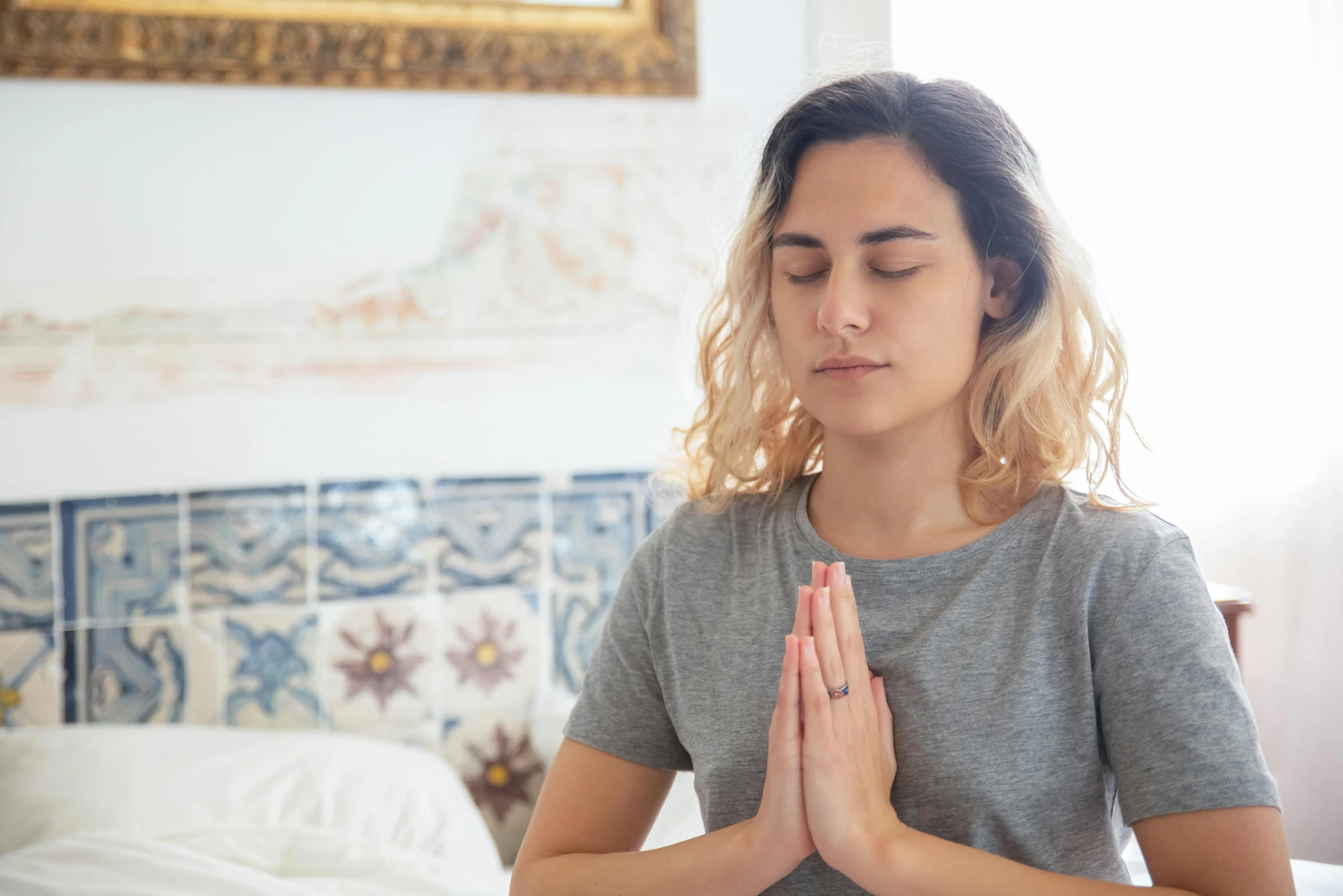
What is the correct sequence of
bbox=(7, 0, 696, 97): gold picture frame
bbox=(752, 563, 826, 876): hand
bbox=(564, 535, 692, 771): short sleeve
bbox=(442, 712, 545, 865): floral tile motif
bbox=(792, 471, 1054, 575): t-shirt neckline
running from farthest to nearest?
bbox=(442, 712, 545, 865): floral tile motif, bbox=(7, 0, 696, 97): gold picture frame, bbox=(564, 535, 692, 771): short sleeve, bbox=(792, 471, 1054, 575): t-shirt neckline, bbox=(752, 563, 826, 876): hand

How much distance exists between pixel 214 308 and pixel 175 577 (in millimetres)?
490

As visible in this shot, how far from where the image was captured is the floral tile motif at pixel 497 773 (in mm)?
2098

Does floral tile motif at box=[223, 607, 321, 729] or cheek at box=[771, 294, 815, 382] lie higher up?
cheek at box=[771, 294, 815, 382]

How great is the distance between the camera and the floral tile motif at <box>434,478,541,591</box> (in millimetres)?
2092

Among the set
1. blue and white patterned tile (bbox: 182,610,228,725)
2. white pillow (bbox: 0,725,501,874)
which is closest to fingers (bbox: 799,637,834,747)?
white pillow (bbox: 0,725,501,874)

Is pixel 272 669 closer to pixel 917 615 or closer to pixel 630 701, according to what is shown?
pixel 630 701

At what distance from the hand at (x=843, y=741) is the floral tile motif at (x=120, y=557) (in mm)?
1419

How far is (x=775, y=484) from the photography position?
1275 millimetres

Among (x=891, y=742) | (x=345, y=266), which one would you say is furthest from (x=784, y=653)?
(x=345, y=266)

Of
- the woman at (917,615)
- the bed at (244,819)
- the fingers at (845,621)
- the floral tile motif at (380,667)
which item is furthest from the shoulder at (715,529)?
the floral tile motif at (380,667)

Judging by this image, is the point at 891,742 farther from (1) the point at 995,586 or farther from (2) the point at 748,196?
(2) the point at 748,196

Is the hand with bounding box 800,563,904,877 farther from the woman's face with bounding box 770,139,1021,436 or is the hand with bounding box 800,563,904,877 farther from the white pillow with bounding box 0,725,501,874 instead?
the white pillow with bounding box 0,725,501,874

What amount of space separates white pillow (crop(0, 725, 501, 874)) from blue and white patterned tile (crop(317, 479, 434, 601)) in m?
0.31

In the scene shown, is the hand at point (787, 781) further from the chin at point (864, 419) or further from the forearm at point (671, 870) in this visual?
the chin at point (864, 419)
